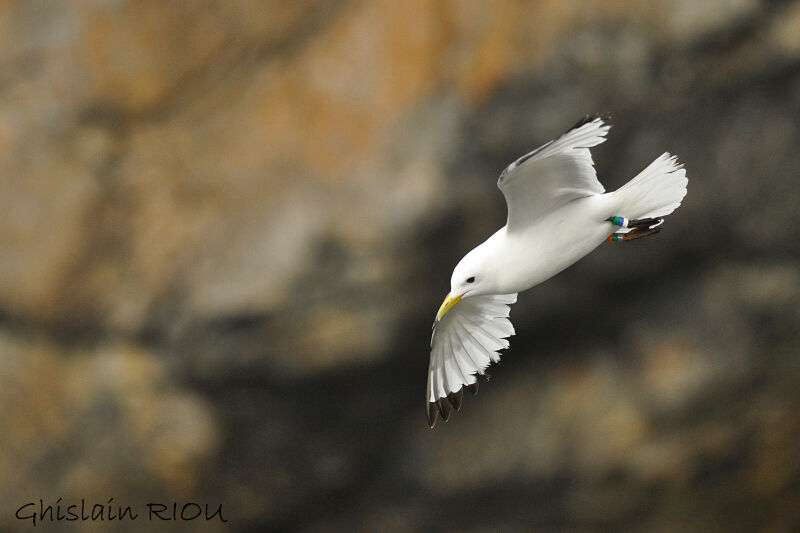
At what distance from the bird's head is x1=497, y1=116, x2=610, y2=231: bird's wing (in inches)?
3.8

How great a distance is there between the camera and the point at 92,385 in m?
2.74

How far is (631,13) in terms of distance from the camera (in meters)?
2.58

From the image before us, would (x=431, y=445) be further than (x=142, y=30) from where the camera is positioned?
Yes

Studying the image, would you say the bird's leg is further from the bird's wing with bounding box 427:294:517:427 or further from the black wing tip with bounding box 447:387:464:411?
the black wing tip with bounding box 447:387:464:411

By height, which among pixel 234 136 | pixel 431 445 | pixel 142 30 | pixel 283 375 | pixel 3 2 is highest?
pixel 3 2

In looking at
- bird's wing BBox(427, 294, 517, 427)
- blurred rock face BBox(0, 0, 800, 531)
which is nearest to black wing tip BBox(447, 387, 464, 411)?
bird's wing BBox(427, 294, 517, 427)

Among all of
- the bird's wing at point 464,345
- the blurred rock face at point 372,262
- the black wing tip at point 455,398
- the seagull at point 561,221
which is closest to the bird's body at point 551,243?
the seagull at point 561,221

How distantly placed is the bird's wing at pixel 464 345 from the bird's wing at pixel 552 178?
14.3 inches

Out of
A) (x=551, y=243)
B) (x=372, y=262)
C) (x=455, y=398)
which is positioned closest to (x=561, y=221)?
(x=551, y=243)

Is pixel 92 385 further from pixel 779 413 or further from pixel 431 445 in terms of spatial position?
pixel 779 413

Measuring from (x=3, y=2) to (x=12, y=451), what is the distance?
1.16 m

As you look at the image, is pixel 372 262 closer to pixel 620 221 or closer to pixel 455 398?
pixel 455 398

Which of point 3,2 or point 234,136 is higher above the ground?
point 3,2

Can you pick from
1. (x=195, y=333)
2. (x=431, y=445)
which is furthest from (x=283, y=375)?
(x=431, y=445)
